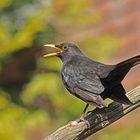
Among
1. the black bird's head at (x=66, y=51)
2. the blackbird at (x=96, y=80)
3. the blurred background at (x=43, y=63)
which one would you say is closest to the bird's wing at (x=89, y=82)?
the blackbird at (x=96, y=80)

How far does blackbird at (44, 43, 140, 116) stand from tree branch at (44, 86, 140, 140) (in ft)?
0.13

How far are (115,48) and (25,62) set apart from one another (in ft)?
2.47

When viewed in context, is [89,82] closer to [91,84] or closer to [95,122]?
[91,84]

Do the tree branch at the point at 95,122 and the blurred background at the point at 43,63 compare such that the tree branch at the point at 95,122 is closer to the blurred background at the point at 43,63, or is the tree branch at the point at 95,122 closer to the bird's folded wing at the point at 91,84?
the bird's folded wing at the point at 91,84

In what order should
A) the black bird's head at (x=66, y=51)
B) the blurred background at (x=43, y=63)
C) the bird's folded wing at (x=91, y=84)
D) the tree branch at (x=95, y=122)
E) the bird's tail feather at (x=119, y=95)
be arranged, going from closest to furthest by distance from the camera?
1. the tree branch at (x=95, y=122)
2. the bird's tail feather at (x=119, y=95)
3. the bird's folded wing at (x=91, y=84)
4. the black bird's head at (x=66, y=51)
5. the blurred background at (x=43, y=63)

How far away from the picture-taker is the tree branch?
11.0 ft

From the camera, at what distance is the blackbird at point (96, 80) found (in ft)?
11.9

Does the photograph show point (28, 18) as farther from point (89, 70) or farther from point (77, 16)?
point (89, 70)

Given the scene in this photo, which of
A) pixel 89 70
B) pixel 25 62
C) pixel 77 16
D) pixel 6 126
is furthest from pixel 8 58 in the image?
pixel 89 70

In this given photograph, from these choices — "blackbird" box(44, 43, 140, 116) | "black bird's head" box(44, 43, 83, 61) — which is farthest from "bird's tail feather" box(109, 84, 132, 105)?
"black bird's head" box(44, 43, 83, 61)

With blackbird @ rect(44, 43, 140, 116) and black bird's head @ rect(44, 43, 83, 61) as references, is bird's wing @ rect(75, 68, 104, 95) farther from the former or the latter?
black bird's head @ rect(44, 43, 83, 61)

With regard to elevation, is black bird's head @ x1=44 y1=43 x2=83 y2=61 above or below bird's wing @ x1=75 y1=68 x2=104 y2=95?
above

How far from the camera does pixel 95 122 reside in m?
3.52

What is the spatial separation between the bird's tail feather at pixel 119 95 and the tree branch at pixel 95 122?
0.03 metres
